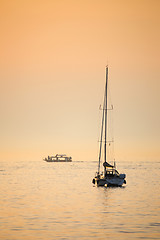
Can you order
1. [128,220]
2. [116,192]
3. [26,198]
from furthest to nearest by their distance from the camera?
1. [116,192]
2. [26,198]
3. [128,220]

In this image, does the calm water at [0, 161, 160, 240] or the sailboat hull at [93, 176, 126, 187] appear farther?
the sailboat hull at [93, 176, 126, 187]

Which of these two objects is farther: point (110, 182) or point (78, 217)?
point (110, 182)

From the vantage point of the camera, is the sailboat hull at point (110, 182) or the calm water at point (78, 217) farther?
the sailboat hull at point (110, 182)

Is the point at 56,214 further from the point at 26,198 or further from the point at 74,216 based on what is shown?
the point at 26,198

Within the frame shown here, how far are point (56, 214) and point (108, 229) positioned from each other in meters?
9.67

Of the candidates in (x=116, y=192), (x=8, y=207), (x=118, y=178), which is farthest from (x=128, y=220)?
(x=118, y=178)

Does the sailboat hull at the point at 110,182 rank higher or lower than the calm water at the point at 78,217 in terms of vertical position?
higher

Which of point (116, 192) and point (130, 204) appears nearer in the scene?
point (130, 204)

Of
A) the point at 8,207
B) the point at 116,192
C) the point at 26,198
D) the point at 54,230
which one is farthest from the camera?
the point at 116,192

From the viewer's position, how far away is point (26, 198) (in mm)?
72062

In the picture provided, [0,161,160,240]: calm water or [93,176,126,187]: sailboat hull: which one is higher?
[93,176,126,187]: sailboat hull

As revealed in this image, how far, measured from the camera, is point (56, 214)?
54062mm

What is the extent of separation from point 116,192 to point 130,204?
18717 mm

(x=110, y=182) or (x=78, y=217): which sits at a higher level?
(x=110, y=182)
